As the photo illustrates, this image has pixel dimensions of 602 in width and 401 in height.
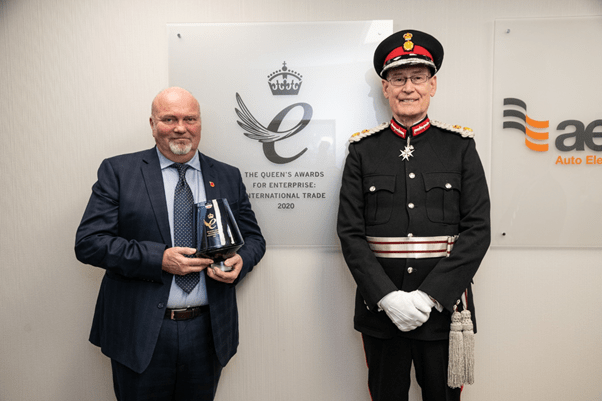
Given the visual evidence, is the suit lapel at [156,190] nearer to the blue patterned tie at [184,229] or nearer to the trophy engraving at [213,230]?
the blue patterned tie at [184,229]

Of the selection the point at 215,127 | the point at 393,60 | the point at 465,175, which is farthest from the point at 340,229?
Answer: the point at 215,127

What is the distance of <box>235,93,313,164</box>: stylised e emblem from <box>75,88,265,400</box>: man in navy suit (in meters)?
0.33

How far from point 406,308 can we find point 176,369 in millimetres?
919

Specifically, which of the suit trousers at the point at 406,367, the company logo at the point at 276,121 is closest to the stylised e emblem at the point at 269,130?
the company logo at the point at 276,121

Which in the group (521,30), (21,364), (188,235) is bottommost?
(21,364)

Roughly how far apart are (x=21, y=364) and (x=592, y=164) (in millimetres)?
3045

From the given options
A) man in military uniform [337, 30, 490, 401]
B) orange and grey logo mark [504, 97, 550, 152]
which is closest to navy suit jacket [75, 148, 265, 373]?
man in military uniform [337, 30, 490, 401]

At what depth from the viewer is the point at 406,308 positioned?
126cm

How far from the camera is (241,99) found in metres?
1.77

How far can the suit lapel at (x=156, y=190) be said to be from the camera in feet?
4.47

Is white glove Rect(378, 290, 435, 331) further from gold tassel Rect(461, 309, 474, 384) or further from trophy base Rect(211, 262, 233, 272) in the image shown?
trophy base Rect(211, 262, 233, 272)

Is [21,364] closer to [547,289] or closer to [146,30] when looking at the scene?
[146,30]

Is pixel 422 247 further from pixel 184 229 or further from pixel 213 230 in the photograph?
pixel 184 229

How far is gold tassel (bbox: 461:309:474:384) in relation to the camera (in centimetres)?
130
